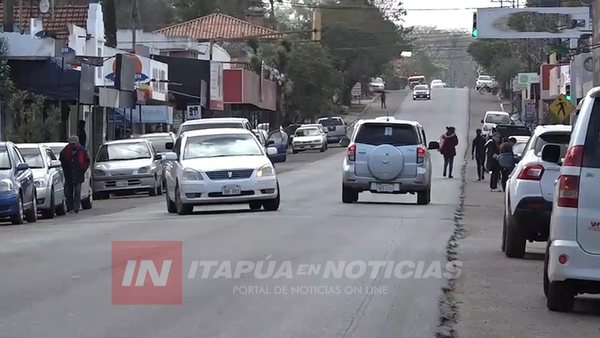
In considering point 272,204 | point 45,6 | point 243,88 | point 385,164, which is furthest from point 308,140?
point 272,204

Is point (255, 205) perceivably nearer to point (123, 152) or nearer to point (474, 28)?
point (123, 152)

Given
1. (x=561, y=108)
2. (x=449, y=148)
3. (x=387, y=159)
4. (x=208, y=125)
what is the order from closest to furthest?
(x=387, y=159) → (x=208, y=125) → (x=561, y=108) → (x=449, y=148)

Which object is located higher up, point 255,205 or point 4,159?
point 4,159

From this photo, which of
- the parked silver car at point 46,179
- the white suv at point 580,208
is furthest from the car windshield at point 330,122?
the white suv at point 580,208

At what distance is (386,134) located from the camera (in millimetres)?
29047

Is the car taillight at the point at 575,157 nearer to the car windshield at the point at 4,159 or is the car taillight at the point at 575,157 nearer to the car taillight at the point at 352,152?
the car windshield at the point at 4,159

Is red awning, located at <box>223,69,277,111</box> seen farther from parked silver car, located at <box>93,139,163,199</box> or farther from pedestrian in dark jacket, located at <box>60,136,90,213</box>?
pedestrian in dark jacket, located at <box>60,136,90,213</box>

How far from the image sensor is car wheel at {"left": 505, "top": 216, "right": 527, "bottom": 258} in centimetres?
1727

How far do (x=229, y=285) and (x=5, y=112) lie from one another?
30.8 meters

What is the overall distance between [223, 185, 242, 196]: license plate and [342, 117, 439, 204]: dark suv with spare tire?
4514 millimetres

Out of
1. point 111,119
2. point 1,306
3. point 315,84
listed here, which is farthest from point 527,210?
point 315,84

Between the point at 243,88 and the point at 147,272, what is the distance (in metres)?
63.1

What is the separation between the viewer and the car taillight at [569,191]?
11.5 m

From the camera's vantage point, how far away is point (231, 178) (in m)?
25.0
